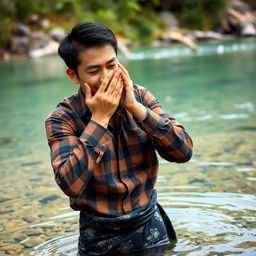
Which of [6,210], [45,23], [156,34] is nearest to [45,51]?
[45,23]

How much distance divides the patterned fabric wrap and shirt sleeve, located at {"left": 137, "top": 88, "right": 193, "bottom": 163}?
0.32 m

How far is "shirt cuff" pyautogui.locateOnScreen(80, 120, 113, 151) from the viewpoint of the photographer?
2596 mm

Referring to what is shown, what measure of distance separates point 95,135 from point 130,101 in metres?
0.24

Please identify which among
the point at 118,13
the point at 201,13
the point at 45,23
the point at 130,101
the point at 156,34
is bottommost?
the point at 130,101

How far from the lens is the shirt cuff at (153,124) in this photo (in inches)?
104

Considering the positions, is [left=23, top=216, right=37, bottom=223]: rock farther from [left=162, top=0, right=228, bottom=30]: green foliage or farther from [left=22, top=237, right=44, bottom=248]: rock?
[left=162, top=0, right=228, bottom=30]: green foliage

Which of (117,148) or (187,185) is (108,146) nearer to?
(117,148)

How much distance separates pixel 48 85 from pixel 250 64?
6.39m

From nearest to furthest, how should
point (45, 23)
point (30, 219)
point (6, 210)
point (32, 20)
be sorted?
point (30, 219), point (6, 210), point (45, 23), point (32, 20)

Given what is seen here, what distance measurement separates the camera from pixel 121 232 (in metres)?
2.82

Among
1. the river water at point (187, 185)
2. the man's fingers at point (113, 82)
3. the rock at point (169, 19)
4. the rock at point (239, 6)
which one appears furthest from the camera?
the rock at point (239, 6)

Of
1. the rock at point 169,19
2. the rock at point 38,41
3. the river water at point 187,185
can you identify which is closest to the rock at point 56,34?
the rock at point 38,41

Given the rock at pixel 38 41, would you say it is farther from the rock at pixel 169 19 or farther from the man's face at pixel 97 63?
the man's face at pixel 97 63

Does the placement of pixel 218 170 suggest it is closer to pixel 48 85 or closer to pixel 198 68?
pixel 48 85
